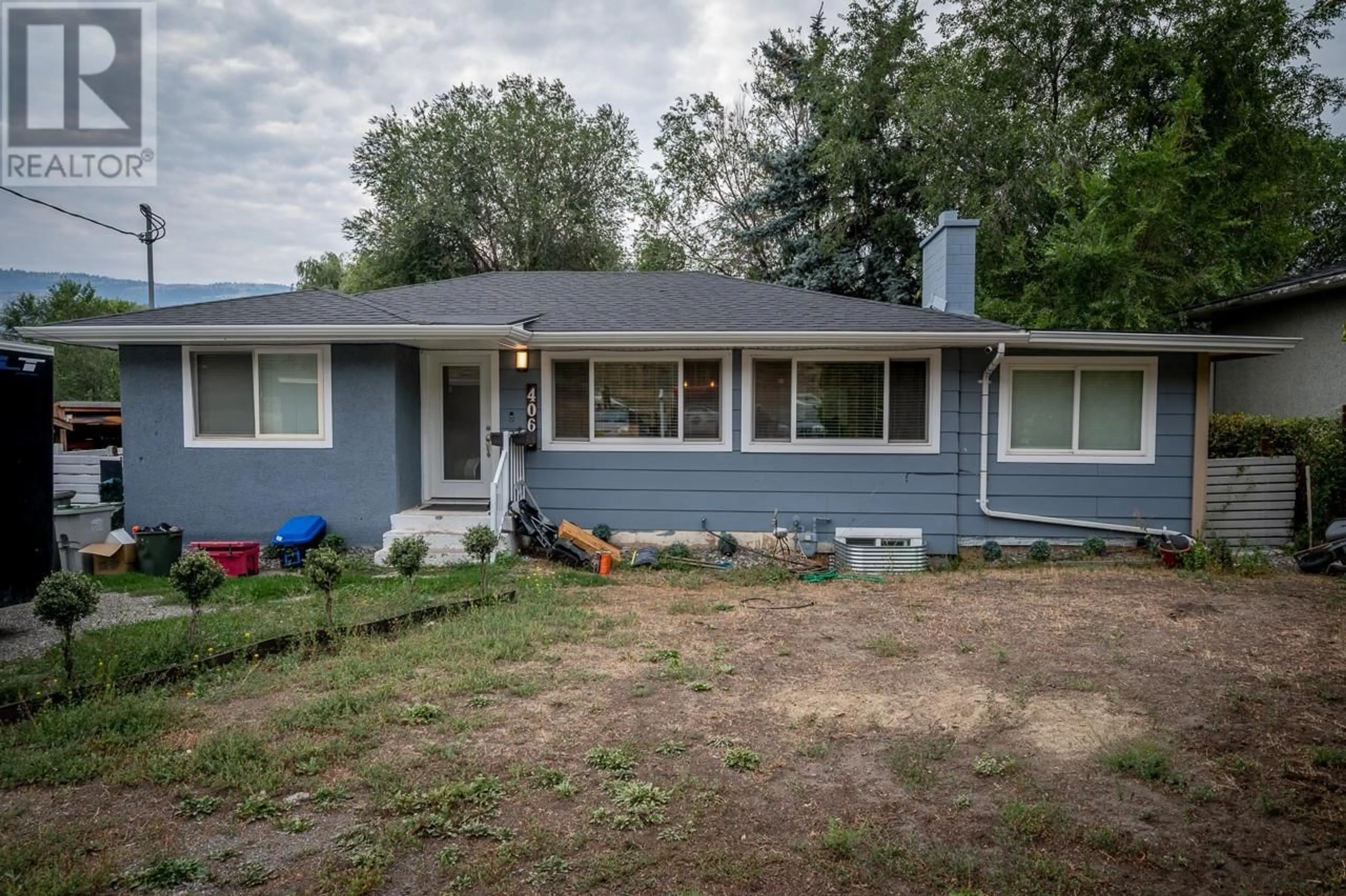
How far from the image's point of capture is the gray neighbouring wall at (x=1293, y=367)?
11148 mm

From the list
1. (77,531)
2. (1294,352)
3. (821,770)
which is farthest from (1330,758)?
(1294,352)

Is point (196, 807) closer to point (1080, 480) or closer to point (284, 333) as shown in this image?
point (284, 333)

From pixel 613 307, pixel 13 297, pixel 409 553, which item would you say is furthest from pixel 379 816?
pixel 13 297

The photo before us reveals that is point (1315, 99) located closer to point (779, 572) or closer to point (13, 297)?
point (779, 572)

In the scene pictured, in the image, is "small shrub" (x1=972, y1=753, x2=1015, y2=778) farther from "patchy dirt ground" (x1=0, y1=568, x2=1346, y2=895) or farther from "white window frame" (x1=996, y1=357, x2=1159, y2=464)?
"white window frame" (x1=996, y1=357, x2=1159, y2=464)

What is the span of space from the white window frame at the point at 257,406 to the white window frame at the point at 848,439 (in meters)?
4.66

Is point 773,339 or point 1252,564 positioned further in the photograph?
point 773,339

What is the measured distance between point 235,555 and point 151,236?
15979 millimetres

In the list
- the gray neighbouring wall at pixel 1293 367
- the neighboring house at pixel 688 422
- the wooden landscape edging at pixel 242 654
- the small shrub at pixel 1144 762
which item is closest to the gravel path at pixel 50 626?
the wooden landscape edging at pixel 242 654

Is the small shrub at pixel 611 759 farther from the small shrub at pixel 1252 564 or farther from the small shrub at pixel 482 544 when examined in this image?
the small shrub at pixel 1252 564

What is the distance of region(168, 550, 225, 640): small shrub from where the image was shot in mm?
4715

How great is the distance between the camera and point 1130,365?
328 inches

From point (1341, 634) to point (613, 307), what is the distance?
769 centimetres

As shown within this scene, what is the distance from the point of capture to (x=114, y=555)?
7.59m
